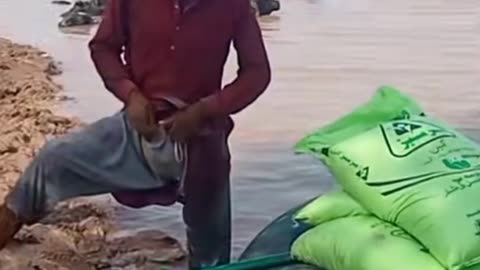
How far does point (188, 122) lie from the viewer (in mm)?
2879

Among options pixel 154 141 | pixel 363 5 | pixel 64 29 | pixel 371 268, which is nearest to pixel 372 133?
pixel 371 268

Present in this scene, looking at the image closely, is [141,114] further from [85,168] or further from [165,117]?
[85,168]

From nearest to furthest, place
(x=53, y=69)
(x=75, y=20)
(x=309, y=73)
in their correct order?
(x=309, y=73) → (x=53, y=69) → (x=75, y=20)

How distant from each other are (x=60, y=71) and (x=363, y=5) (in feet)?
10.5

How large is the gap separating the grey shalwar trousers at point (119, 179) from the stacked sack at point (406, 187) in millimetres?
410

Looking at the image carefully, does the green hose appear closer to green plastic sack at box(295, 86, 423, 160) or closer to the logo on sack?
green plastic sack at box(295, 86, 423, 160)

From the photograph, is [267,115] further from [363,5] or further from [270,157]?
[363,5]

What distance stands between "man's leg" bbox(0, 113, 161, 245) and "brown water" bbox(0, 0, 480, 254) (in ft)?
1.96

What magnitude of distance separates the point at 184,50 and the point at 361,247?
2.47ft

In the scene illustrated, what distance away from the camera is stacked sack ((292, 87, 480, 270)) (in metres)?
2.32

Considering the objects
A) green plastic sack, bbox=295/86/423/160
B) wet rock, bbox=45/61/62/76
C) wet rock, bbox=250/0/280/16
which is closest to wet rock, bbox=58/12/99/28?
wet rock, bbox=250/0/280/16

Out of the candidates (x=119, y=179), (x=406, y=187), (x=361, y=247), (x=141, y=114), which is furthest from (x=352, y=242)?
(x=119, y=179)

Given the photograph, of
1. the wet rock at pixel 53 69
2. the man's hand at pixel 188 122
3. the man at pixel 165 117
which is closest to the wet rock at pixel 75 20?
the wet rock at pixel 53 69

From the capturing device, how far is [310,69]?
246 inches
